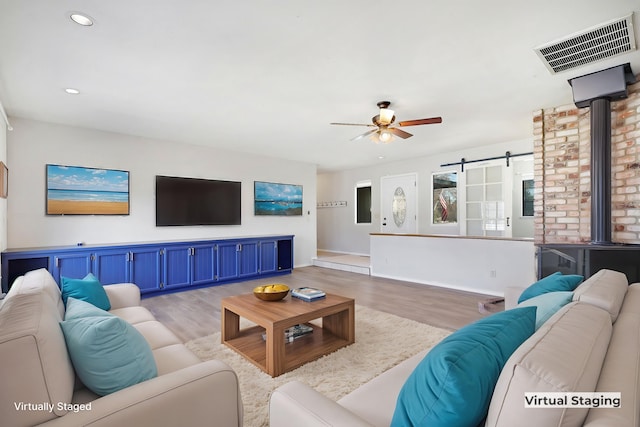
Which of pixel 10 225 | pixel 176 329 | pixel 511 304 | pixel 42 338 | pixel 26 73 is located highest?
pixel 26 73

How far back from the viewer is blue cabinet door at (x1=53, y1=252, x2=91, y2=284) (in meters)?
3.87

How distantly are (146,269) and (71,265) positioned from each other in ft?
2.86

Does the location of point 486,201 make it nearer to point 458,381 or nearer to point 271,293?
point 271,293

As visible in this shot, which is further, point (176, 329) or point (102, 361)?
point (176, 329)

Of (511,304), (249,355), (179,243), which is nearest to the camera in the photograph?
(249,355)

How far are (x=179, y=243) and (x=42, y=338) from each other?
4.00 m

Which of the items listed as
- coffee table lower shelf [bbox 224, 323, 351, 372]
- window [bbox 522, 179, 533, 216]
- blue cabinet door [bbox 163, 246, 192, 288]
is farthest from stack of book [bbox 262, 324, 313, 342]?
window [bbox 522, 179, 533, 216]

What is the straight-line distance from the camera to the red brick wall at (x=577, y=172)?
9.77ft

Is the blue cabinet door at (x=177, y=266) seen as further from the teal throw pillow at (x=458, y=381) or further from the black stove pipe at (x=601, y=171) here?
the black stove pipe at (x=601, y=171)

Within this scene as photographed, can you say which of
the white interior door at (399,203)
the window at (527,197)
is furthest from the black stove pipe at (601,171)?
the white interior door at (399,203)

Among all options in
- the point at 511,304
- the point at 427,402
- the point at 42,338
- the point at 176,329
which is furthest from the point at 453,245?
the point at 42,338

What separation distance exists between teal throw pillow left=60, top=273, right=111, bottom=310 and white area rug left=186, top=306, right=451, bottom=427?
2.72ft

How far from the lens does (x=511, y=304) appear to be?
2.65 metres

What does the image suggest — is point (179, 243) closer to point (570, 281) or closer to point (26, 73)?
point (26, 73)
